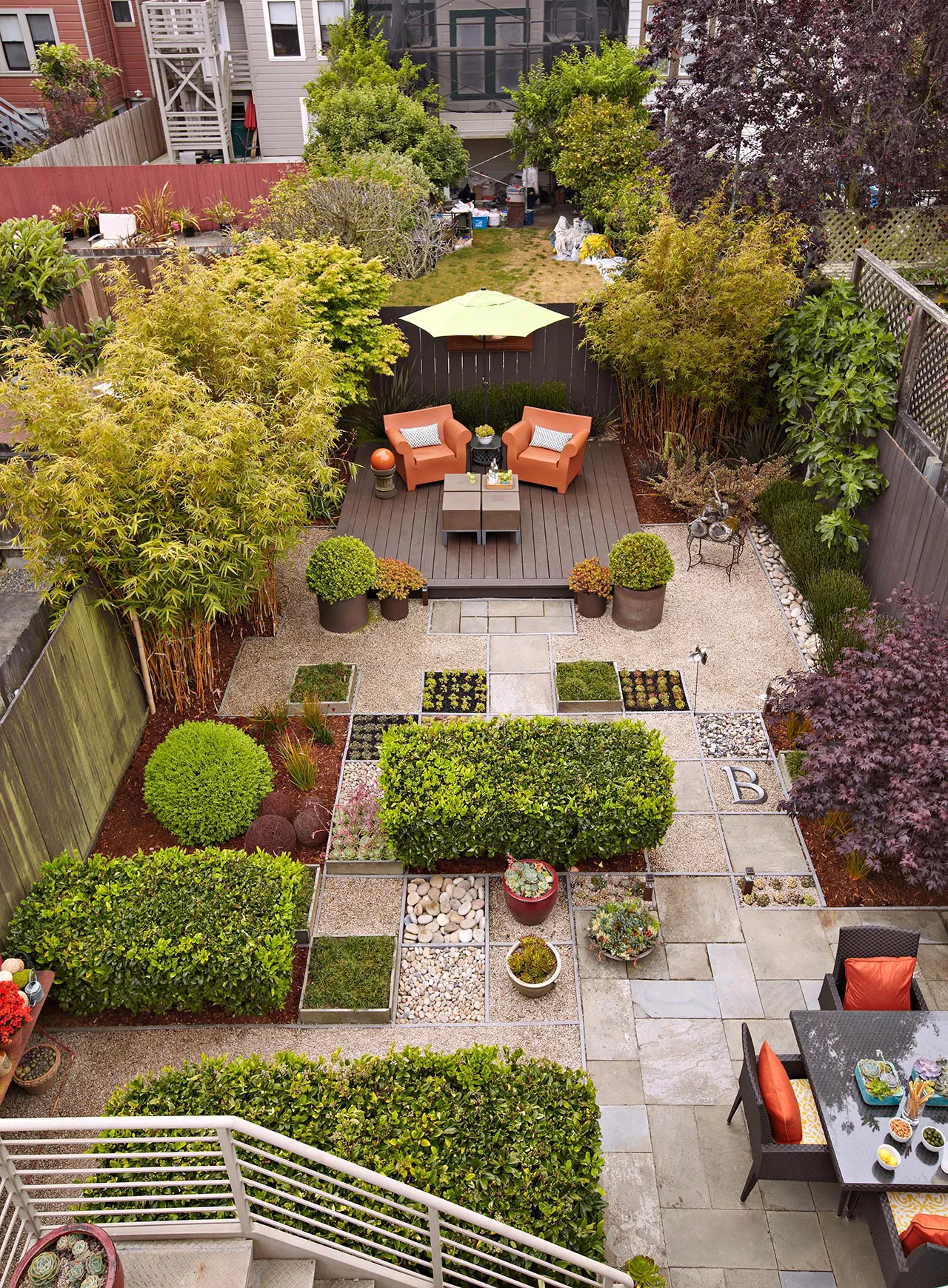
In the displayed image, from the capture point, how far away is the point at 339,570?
917 centimetres

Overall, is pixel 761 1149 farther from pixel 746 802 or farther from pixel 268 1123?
pixel 746 802

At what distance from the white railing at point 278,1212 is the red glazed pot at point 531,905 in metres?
2.28

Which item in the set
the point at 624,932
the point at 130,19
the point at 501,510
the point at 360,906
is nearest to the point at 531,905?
the point at 624,932

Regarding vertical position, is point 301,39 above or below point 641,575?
above

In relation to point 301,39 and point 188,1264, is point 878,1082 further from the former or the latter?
point 301,39

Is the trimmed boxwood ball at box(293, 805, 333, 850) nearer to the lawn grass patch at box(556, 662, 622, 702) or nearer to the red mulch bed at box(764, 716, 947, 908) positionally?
the lawn grass patch at box(556, 662, 622, 702)

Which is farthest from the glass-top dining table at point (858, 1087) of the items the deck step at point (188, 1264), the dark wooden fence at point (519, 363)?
the dark wooden fence at point (519, 363)

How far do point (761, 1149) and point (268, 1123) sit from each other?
2500 mm

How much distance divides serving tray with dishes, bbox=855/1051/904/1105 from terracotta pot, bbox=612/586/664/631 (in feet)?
16.2

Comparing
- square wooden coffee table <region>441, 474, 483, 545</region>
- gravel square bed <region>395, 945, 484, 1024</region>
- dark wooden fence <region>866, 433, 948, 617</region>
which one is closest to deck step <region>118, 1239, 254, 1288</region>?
gravel square bed <region>395, 945, 484, 1024</region>

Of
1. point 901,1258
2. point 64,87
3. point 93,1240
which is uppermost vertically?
point 64,87

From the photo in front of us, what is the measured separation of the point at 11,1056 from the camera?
539 cm

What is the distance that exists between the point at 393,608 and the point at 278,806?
2.87 meters

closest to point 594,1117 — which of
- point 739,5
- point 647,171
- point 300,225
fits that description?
point 739,5
